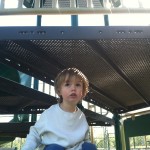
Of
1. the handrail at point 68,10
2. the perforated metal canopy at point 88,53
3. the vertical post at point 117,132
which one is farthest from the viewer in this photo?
the vertical post at point 117,132

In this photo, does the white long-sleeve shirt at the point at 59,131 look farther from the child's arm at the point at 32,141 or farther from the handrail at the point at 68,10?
the handrail at the point at 68,10

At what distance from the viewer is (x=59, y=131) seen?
1384 mm

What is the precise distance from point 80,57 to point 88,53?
0.08 meters

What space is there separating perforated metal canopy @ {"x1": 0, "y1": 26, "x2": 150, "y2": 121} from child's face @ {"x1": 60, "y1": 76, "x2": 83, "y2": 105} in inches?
6.4

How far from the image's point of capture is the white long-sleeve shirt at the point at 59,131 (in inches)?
53.5

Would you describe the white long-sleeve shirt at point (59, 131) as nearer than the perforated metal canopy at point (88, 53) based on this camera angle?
No

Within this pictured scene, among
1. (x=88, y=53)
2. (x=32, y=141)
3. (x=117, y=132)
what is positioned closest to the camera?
(x=32, y=141)

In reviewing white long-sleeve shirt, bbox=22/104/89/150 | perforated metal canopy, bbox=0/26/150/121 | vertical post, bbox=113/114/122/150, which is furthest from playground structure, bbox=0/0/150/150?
vertical post, bbox=113/114/122/150

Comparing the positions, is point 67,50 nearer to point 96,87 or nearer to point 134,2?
point 96,87

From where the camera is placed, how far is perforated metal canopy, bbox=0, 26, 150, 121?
1224 millimetres

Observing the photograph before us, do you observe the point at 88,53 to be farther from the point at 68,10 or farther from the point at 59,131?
the point at 68,10

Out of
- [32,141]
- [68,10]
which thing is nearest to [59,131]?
[32,141]

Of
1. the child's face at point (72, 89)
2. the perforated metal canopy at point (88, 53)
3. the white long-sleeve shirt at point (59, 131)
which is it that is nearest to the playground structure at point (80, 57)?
the perforated metal canopy at point (88, 53)

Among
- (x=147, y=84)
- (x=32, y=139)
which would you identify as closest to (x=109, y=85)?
(x=147, y=84)
